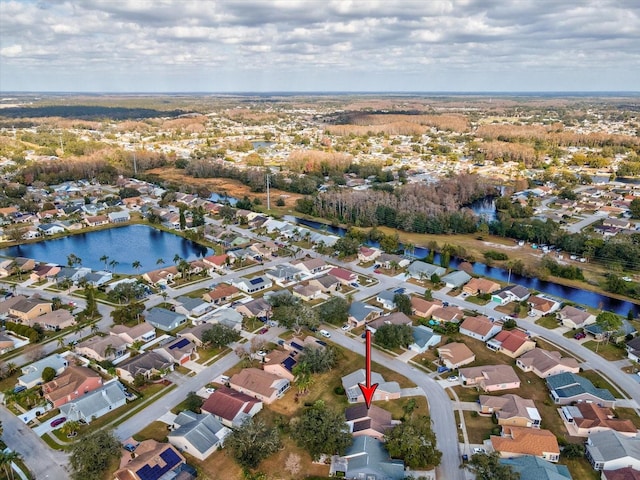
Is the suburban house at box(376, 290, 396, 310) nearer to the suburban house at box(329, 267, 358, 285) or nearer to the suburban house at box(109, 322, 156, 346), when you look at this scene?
the suburban house at box(329, 267, 358, 285)

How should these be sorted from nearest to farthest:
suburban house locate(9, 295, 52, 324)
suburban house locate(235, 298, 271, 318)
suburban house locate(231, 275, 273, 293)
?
suburban house locate(9, 295, 52, 324) → suburban house locate(235, 298, 271, 318) → suburban house locate(231, 275, 273, 293)

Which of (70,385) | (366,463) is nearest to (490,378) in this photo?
(366,463)

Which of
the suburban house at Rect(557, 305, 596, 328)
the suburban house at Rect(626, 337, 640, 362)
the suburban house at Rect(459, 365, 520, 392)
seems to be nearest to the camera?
the suburban house at Rect(459, 365, 520, 392)

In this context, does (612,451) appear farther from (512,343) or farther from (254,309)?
(254,309)

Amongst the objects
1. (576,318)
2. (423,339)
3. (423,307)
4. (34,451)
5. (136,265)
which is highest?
(136,265)

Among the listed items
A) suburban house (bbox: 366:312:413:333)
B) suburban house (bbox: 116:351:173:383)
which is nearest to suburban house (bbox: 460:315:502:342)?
suburban house (bbox: 366:312:413:333)

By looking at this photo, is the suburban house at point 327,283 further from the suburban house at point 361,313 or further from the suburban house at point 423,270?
the suburban house at point 423,270
